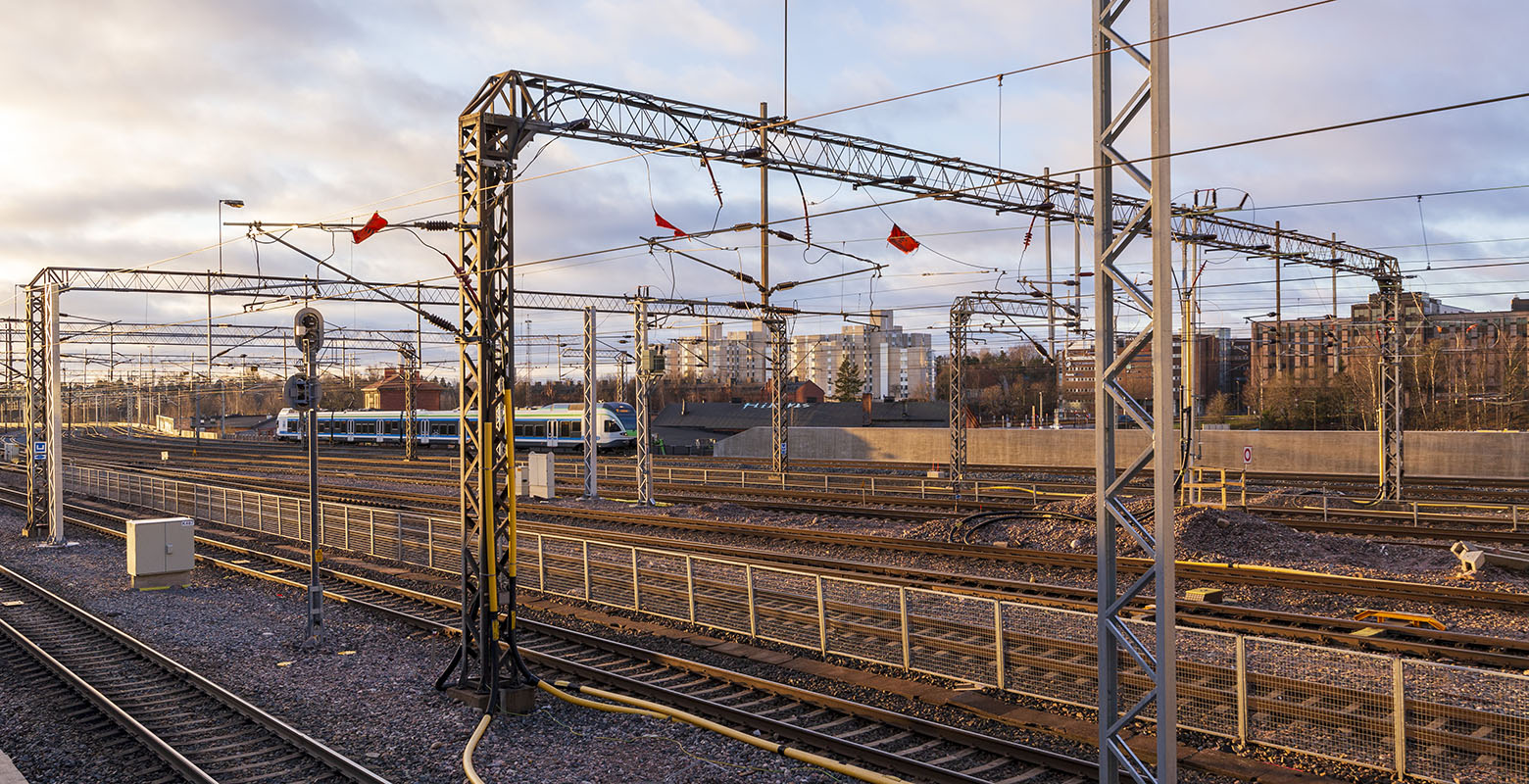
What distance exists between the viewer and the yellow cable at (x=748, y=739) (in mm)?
8477

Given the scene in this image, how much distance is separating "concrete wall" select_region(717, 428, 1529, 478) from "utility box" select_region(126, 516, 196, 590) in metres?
33.3

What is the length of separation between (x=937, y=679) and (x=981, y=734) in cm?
224

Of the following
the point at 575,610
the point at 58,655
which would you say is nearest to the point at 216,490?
the point at 58,655

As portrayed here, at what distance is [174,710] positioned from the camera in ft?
36.8

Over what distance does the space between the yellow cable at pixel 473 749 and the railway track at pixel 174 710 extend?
775 millimetres

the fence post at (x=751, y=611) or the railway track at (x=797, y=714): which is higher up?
the fence post at (x=751, y=611)

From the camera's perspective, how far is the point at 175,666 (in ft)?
41.2

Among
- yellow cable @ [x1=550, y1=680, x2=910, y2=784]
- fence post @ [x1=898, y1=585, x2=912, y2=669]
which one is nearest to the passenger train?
fence post @ [x1=898, y1=585, x2=912, y2=669]

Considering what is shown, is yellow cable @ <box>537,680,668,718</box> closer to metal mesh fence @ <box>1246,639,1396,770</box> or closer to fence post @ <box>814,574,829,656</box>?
fence post @ <box>814,574,829,656</box>

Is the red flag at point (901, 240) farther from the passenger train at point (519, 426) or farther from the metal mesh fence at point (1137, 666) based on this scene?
the passenger train at point (519, 426)

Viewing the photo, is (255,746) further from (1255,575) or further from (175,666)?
(1255,575)

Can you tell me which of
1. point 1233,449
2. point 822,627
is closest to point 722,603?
point 822,627

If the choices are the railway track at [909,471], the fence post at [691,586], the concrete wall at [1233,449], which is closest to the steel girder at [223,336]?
the railway track at [909,471]

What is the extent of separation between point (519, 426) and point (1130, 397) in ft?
174
